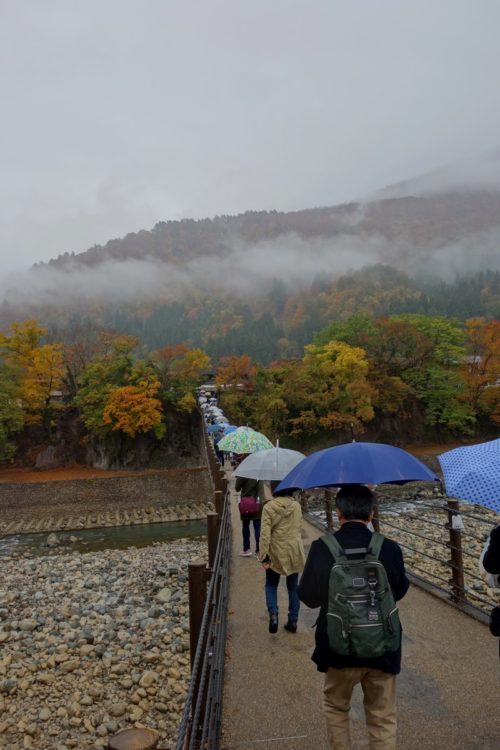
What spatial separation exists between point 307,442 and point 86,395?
49.1 ft

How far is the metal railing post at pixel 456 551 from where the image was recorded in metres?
5.16

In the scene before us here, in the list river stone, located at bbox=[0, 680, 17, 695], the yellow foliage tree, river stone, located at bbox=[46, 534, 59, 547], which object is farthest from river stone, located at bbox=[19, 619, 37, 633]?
the yellow foliage tree

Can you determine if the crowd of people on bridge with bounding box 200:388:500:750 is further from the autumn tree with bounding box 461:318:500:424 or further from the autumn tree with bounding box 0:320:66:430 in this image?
the autumn tree with bounding box 461:318:500:424

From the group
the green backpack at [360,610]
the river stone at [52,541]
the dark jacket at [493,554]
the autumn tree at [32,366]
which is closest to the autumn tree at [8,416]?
the autumn tree at [32,366]

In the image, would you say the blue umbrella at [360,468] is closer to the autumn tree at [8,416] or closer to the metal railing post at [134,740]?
the metal railing post at [134,740]

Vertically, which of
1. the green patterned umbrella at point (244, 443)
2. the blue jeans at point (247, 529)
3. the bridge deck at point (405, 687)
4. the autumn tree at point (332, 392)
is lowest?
the autumn tree at point (332, 392)

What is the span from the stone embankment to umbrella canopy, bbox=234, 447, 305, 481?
1805 centimetres

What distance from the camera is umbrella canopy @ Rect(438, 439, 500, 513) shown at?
8.86 feet

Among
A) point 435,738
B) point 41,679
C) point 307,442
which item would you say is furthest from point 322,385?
point 435,738

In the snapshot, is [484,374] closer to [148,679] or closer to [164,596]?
[164,596]

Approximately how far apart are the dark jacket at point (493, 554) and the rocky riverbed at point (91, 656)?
13.4 feet

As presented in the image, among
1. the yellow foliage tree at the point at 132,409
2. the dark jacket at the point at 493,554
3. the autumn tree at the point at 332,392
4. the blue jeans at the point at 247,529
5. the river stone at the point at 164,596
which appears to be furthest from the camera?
the autumn tree at the point at 332,392

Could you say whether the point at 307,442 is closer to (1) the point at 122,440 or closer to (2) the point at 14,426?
(1) the point at 122,440

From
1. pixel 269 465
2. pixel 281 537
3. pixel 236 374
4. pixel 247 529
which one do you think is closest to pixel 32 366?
pixel 236 374
